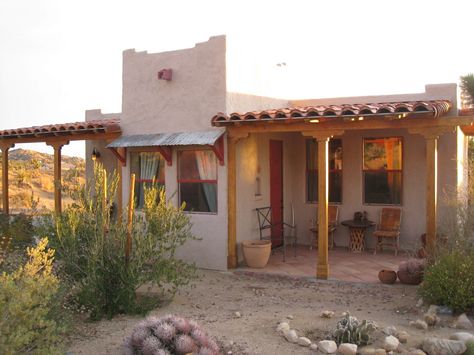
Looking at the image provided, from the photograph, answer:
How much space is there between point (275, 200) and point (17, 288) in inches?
318

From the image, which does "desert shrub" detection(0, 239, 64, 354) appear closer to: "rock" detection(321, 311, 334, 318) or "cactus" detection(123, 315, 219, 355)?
"cactus" detection(123, 315, 219, 355)

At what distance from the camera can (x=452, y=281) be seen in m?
6.89

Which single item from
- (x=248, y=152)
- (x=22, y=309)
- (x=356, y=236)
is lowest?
(x=356, y=236)

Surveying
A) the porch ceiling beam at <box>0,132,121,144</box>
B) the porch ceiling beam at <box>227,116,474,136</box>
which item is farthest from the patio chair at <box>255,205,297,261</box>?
the porch ceiling beam at <box>0,132,121,144</box>

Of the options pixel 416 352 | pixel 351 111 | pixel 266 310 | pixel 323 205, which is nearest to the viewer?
pixel 416 352

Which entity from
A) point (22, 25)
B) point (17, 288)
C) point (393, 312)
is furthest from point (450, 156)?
point (22, 25)

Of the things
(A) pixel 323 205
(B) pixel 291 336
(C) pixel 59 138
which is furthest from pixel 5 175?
(B) pixel 291 336

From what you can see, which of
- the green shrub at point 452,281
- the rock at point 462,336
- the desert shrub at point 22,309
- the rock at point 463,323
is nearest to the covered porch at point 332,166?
the green shrub at point 452,281

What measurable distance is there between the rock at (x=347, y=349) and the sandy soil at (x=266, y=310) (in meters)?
0.36

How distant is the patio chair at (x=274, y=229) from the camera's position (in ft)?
37.4

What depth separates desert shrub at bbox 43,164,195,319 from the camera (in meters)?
7.21

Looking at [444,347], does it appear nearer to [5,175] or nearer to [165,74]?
[165,74]

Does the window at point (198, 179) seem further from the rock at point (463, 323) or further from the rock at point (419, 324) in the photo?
the rock at point (463, 323)

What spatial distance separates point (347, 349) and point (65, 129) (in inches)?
346
